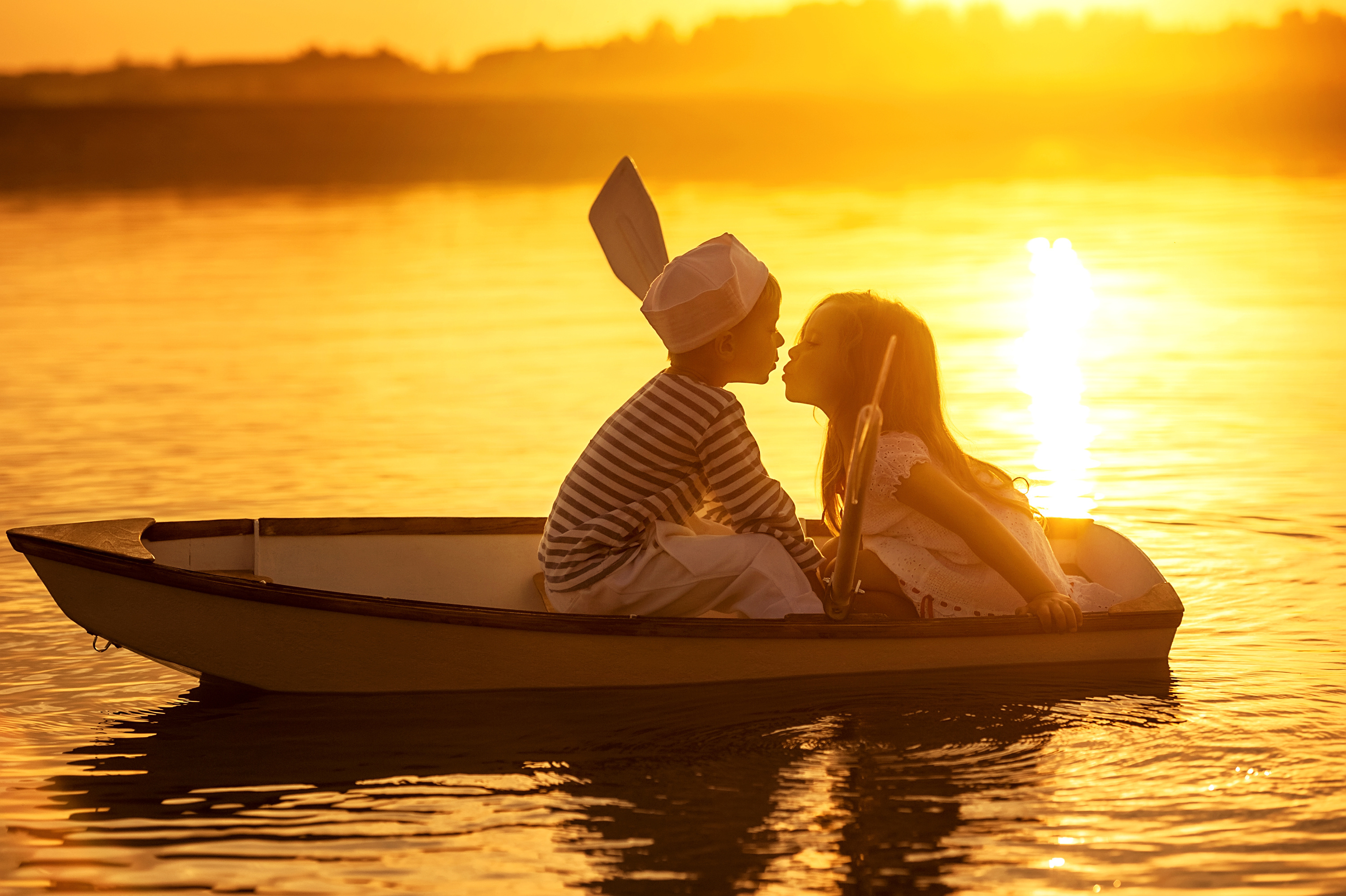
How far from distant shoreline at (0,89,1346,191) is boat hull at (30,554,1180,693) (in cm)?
2965

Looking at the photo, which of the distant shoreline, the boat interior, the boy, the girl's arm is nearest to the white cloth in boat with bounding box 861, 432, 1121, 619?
the girl's arm

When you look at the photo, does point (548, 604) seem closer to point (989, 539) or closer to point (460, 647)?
point (460, 647)

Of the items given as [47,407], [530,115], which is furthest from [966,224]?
[530,115]

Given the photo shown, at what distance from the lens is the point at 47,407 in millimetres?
10836

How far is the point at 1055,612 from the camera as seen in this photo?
5082 millimetres

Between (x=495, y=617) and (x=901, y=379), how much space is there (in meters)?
1.41

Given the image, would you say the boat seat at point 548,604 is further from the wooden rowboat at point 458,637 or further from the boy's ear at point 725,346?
the boy's ear at point 725,346

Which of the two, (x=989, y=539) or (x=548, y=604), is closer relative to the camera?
(x=989, y=539)

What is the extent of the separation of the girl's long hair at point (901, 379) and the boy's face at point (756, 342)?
201 millimetres

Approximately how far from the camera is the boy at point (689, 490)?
16.6ft

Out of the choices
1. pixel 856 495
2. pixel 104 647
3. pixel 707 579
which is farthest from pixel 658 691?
pixel 104 647

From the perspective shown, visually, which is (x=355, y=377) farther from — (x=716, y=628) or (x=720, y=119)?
(x=720, y=119)

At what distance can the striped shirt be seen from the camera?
5074 mm

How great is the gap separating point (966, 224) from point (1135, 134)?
27.9 m
